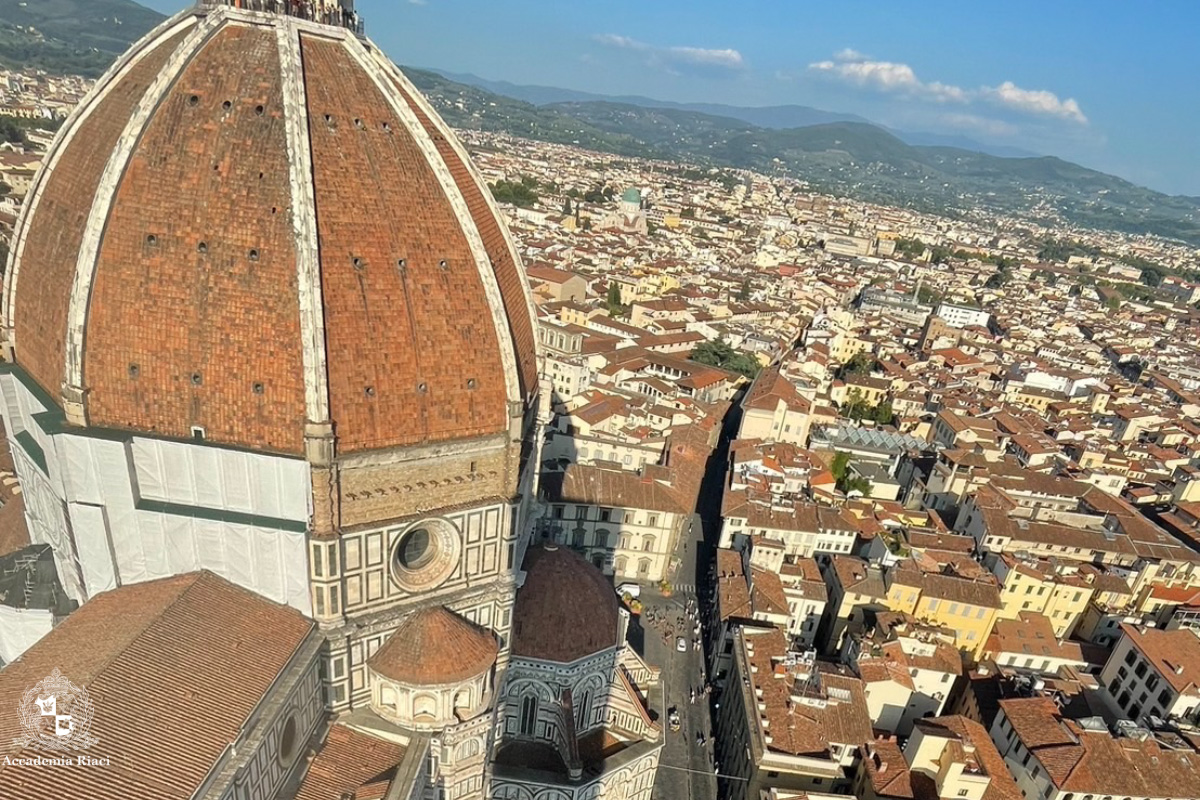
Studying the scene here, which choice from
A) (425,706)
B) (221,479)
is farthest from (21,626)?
(425,706)

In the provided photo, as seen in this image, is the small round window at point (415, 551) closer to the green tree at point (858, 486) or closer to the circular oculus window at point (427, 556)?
the circular oculus window at point (427, 556)

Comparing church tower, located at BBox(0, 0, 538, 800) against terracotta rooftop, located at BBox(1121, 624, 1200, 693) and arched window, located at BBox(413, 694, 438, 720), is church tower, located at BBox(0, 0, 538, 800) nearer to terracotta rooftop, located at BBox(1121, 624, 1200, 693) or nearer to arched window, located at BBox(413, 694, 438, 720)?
arched window, located at BBox(413, 694, 438, 720)

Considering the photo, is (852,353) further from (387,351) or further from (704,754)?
(387,351)

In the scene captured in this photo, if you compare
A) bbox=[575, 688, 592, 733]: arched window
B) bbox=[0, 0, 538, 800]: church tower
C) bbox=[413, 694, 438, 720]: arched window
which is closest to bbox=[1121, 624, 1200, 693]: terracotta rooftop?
bbox=[575, 688, 592, 733]: arched window

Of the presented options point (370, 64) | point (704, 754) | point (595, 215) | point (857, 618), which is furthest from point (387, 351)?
point (595, 215)

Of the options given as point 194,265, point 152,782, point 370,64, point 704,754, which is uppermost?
point 370,64

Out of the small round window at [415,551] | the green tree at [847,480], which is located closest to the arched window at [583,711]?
the small round window at [415,551]
